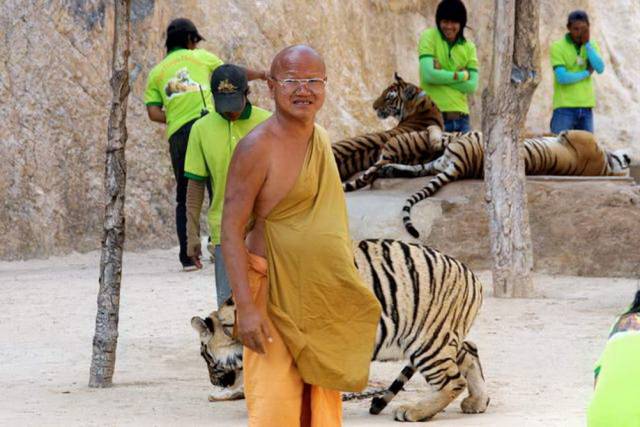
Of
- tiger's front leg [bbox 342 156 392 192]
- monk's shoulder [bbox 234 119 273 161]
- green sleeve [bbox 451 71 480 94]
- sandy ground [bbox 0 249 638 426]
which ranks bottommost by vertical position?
sandy ground [bbox 0 249 638 426]

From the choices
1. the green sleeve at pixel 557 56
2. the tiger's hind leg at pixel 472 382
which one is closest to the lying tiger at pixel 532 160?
the green sleeve at pixel 557 56

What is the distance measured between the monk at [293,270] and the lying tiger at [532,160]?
758 centimetres

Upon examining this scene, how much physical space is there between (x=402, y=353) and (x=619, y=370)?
411cm

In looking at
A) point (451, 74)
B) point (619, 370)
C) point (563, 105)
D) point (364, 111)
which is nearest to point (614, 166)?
point (563, 105)

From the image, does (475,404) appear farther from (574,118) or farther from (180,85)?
(574,118)

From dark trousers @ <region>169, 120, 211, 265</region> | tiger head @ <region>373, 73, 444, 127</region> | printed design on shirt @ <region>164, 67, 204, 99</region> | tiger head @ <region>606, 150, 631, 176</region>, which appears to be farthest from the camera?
tiger head @ <region>373, 73, 444, 127</region>

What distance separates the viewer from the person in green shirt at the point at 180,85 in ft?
36.3

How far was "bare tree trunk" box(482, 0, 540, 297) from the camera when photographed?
1080 cm

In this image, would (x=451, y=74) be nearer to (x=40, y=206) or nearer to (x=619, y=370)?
(x=40, y=206)

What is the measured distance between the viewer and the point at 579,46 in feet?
45.7

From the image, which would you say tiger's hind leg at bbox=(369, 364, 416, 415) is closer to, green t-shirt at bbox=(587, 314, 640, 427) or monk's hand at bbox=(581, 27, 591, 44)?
green t-shirt at bbox=(587, 314, 640, 427)

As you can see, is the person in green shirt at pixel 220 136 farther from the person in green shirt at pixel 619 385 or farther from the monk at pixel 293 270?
the person in green shirt at pixel 619 385

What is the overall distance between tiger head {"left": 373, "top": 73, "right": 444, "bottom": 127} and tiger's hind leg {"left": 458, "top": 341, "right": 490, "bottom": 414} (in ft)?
21.6

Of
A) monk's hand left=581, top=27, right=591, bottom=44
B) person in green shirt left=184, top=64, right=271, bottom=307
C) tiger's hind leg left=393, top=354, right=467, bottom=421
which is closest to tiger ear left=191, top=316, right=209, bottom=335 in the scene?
person in green shirt left=184, top=64, right=271, bottom=307
